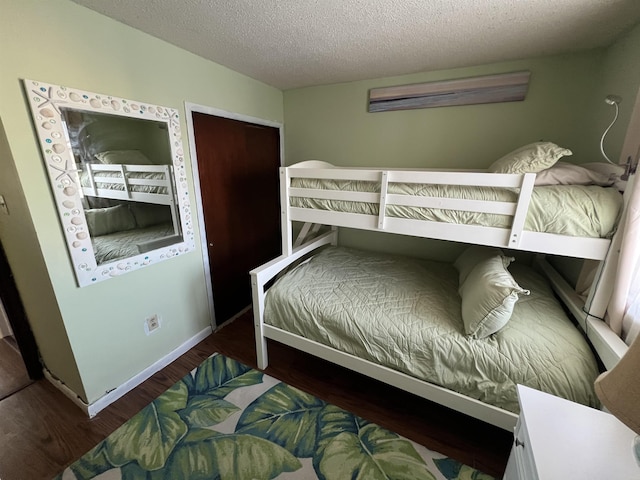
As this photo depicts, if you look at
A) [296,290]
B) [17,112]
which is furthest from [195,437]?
[17,112]

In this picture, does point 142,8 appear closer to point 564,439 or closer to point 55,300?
point 55,300

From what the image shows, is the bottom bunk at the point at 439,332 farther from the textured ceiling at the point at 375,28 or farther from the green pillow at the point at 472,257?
the textured ceiling at the point at 375,28

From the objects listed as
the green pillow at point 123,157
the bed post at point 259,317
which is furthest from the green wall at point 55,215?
the bed post at point 259,317

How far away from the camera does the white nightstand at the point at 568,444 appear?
70cm

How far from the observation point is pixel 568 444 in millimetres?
768

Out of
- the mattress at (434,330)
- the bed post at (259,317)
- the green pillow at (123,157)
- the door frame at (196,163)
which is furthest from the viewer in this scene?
the door frame at (196,163)

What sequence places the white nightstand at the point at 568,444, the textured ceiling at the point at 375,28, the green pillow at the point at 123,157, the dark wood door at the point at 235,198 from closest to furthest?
the white nightstand at the point at 568,444
the textured ceiling at the point at 375,28
the green pillow at the point at 123,157
the dark wood door at the point at 235,198

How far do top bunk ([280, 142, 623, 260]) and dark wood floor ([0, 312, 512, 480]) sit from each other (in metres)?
1.15

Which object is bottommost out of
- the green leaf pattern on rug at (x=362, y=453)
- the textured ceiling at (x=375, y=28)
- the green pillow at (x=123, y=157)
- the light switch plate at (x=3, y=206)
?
the green leaf pattern on rug at (x=362, y=453)

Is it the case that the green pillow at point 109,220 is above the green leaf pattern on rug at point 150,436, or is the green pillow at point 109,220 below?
above

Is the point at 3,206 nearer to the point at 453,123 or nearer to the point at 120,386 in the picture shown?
the point at 120,386

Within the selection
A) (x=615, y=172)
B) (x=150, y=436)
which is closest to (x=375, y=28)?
(x=615, y=172)

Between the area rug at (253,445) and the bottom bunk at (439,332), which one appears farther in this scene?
the area rug at (253,445)

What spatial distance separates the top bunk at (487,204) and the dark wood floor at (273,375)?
3.77 ft
